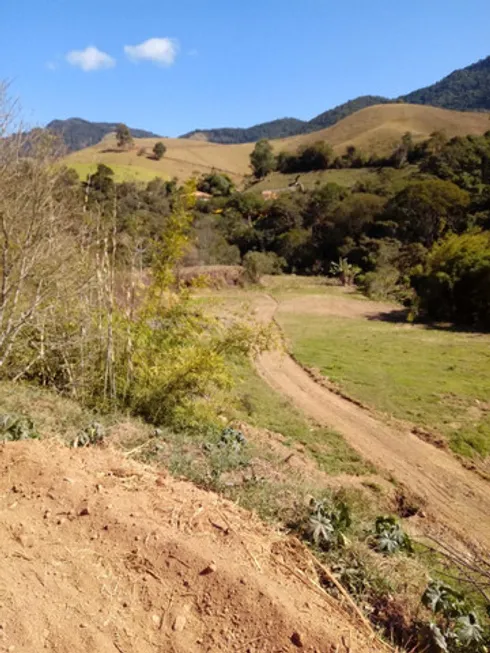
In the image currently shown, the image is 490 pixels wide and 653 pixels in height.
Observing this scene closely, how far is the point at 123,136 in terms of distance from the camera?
7575cm

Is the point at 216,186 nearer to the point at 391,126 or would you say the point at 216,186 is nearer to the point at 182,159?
the point at 182,159

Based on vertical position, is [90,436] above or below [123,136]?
below

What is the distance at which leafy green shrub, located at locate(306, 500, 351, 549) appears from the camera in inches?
114

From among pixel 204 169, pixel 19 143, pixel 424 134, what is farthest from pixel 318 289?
pixel 424 134

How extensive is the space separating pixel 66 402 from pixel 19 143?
129 inches

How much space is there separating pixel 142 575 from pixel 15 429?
195 cm

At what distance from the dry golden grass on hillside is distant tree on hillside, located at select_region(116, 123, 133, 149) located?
167 cm

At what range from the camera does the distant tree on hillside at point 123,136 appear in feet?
248

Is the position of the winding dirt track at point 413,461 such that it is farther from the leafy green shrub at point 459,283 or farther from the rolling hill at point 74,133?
the leafy green shrub at point 459,283

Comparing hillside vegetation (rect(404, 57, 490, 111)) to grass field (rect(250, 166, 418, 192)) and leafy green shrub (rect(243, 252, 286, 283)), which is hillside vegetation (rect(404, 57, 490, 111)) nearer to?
grass field (rect(250, 166, 418, 192))

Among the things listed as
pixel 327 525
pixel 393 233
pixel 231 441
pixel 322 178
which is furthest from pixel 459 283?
pixel 322 178

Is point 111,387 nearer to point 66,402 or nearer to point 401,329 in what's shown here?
point 66,402

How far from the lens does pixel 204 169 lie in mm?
72125

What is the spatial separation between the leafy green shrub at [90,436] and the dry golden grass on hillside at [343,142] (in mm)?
53796
